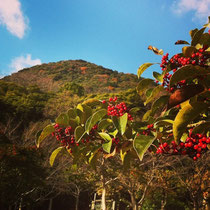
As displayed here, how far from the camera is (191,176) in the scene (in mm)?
10453

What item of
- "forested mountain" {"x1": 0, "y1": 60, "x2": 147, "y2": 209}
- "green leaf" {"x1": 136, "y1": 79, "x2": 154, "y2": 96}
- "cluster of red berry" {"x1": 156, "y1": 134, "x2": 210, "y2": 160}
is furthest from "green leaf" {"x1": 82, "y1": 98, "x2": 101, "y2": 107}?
"forested mountain" {"x1": 0, "y1": 60, "x2": 147, "y2": 209}

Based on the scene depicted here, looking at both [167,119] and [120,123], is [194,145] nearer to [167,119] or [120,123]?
[167,119]

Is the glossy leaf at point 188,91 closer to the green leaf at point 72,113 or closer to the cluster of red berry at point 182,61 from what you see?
the cluster of red berry at point 182,61

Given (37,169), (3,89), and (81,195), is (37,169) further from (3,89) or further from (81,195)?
(3,89)

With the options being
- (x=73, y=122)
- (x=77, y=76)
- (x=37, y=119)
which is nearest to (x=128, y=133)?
(x=73, y=122)

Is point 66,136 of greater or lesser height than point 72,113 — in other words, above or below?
below

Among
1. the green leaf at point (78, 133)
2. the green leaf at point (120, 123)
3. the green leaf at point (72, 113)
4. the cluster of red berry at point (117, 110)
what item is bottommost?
the green leaf at point (78, 133)

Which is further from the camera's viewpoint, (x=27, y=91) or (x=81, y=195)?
(x=27, y=91)

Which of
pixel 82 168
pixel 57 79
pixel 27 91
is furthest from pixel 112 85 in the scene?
pixel 82 168

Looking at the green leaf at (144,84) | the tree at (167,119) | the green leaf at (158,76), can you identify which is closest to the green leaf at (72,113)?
the tree at (167,119)

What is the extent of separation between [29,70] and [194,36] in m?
48.7

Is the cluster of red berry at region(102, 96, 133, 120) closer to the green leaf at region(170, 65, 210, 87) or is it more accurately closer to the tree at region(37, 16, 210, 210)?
the tree at region(37, 16, 210, 210)

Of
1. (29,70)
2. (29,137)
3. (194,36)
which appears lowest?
(194,36)

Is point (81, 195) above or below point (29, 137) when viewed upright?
below
